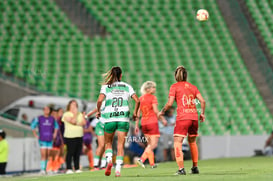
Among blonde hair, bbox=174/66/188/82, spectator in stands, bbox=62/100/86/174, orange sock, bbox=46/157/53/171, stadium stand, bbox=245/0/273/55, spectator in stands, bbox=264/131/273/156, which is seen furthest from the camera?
stadium stand, bbox=245/0/273/55

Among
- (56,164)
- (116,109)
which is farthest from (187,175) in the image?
(56,164)

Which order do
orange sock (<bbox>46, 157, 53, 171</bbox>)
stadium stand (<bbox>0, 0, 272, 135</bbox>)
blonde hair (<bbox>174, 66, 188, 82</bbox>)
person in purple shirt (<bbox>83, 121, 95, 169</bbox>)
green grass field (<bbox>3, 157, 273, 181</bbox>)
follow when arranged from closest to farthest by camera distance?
1. green grass field (<bbox>3, 157, 273, 181</bbox>)
2. blonde hair (<bbox>174, 66, 188, 82</bbox>)
3. person in purple shirt (<bbox>83, 121, 95, 169</bbox>)
4. orange sock (<bbox>46, 157, 53, 171</bbox>)
5. stadium stand (<bbox>0, 0, 272, 135</bbox>)

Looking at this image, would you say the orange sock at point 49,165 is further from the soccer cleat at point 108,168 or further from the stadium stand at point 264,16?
the stadium stand at point 264,16

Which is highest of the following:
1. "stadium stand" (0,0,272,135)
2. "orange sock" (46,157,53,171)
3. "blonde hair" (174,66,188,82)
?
"stadium stand" (0,0,272,135)

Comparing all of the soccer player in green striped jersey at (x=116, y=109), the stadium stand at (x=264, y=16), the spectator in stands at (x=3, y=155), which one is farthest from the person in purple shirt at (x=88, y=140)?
the stadium stand at (x=264, y=16)

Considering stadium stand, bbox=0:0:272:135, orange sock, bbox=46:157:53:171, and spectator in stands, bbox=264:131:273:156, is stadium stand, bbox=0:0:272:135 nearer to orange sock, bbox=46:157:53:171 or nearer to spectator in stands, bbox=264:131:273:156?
spectator in stands, bbox=264:131:273:156

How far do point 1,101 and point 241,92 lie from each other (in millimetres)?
10699

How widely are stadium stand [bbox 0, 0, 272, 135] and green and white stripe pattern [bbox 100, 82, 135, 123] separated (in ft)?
51.1

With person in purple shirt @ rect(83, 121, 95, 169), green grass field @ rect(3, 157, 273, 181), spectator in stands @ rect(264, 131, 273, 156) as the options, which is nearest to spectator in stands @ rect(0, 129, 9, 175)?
person in purple shirt @ rect(83, 121, 95, 169)

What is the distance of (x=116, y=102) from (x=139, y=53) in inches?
788

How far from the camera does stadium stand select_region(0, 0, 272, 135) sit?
28934mm

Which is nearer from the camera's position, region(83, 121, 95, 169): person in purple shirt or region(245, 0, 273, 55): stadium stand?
region(83, 121, 95, 169): person in purple shirt

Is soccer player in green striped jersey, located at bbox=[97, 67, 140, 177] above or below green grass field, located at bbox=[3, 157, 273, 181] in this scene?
above

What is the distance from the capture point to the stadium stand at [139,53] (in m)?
28.9
